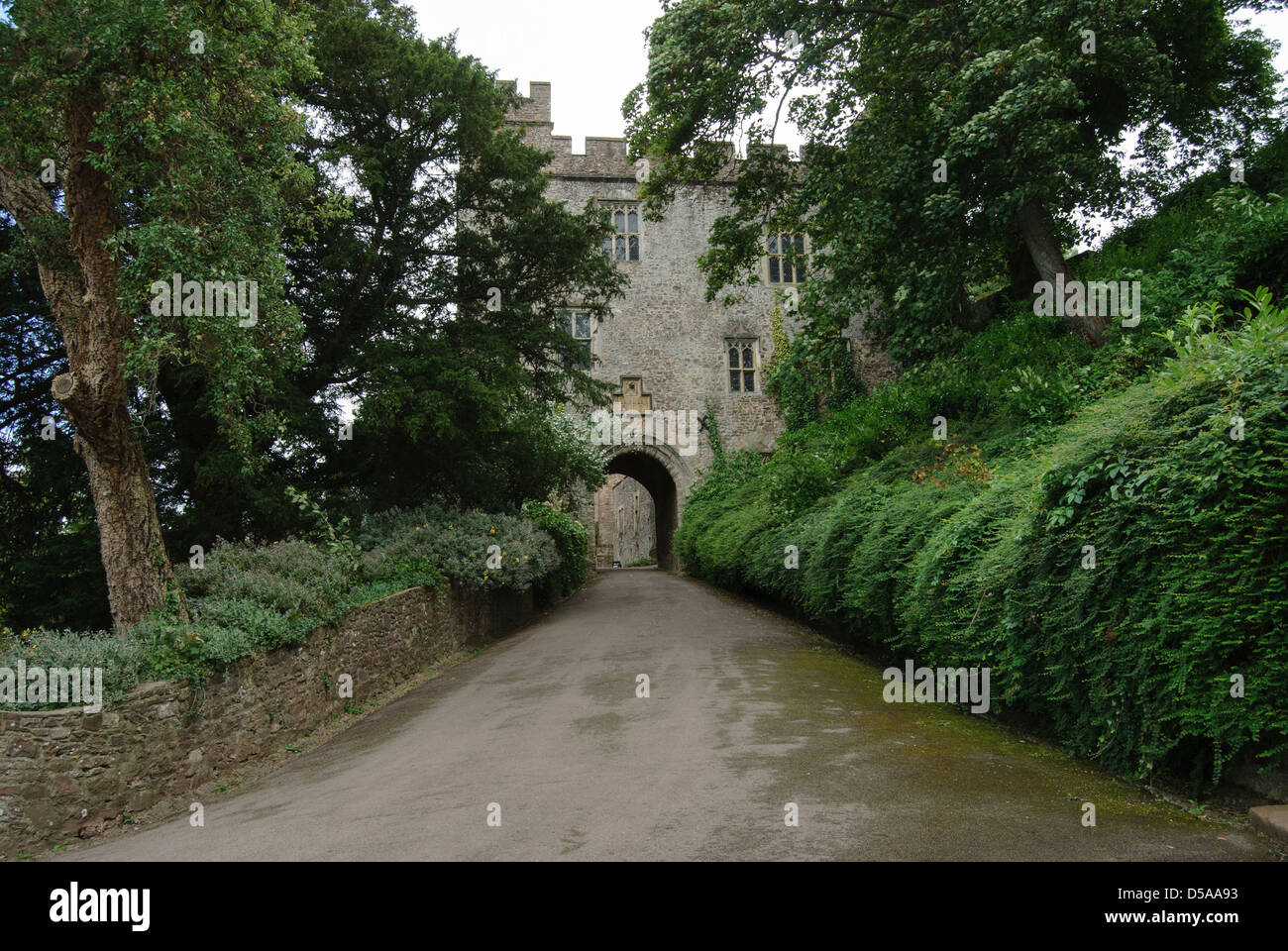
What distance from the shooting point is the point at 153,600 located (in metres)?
8.96

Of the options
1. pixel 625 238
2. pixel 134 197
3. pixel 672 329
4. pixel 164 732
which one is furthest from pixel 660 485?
pixel 164 732

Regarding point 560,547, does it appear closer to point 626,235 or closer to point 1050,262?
point 1050,262

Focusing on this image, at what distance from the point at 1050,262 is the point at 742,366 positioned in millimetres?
20215

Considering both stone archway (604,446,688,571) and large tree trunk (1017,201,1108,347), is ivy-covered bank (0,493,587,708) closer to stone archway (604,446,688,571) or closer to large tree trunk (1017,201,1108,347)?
large tree trunk (1017,201,1108,347)

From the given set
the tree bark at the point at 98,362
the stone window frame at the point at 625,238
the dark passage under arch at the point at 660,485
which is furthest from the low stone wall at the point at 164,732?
the stone window frame at the point at 625,238

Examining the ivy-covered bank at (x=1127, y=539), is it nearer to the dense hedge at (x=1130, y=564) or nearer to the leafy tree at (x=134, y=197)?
the dense hedge at (x=1130, y=564)

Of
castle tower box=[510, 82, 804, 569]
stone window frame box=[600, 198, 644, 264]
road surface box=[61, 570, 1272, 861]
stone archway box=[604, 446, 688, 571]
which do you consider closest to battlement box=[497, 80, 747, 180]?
castle tower box=[510, 82, 804, 569]

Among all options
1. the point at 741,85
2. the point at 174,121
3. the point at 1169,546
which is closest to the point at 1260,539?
the point at 1169,546

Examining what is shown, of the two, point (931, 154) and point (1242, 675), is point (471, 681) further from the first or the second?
point (931, 154)

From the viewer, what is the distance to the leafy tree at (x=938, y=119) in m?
11.5

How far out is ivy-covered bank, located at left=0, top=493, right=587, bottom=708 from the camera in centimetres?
762

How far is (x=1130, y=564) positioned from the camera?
565 centimetres

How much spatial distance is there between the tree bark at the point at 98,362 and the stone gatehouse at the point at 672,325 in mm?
22946

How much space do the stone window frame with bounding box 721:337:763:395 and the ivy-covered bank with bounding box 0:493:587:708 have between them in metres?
14.8
